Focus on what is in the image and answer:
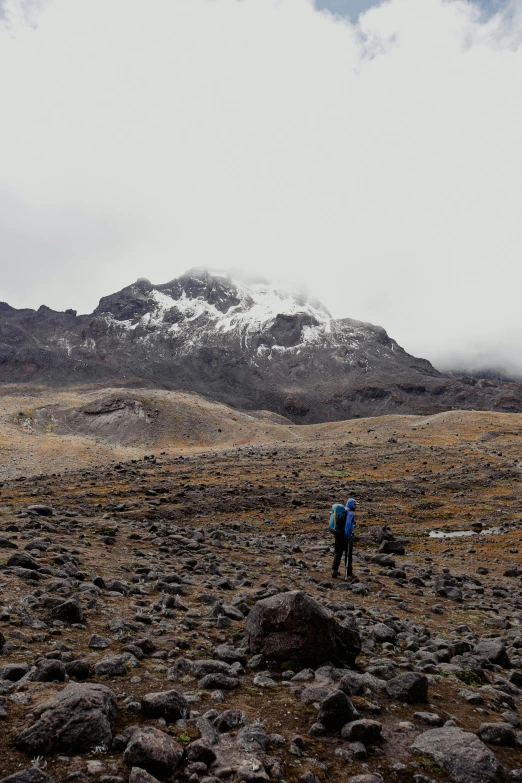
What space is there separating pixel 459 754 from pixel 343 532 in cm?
1447

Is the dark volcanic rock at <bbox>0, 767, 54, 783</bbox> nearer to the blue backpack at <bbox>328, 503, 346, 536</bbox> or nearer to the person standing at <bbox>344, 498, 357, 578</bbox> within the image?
the person standing at <bbox>344, 498, 357, 578</bbox>

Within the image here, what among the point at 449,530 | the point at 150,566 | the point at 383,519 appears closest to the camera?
the point at 150,566

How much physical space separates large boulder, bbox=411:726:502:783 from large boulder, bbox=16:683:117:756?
4.21 metres

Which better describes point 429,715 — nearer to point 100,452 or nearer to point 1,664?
point 1,664

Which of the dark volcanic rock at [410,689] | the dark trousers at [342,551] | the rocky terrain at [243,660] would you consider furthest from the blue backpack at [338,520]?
the dark volcanic rock at [410,689]

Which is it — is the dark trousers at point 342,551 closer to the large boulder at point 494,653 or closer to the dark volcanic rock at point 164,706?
the large boulder at point 494,653

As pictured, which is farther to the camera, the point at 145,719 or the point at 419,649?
the point at 419,649

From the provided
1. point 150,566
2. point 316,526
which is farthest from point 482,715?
point 316,526

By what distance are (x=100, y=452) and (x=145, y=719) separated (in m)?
81.1

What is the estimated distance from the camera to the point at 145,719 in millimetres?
6590

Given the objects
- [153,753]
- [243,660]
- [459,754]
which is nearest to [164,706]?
[153,753]

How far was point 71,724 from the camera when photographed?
5824 millimetres

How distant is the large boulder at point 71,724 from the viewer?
557 cm

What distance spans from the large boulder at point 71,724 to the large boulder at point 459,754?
4206mm
